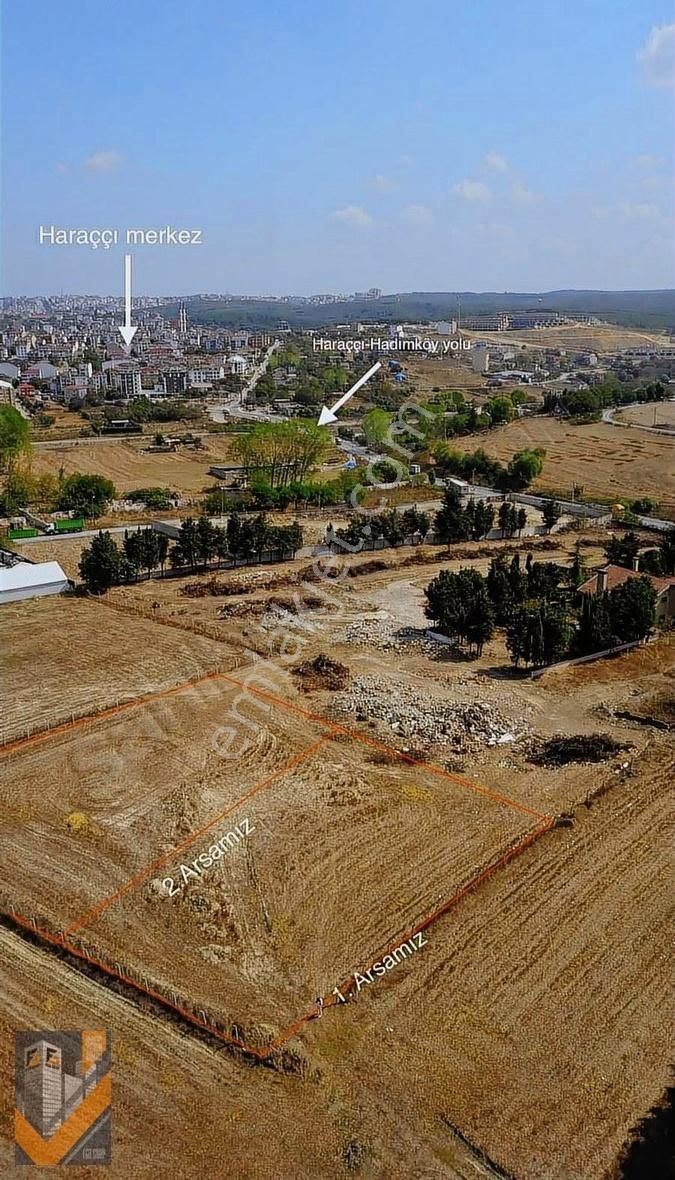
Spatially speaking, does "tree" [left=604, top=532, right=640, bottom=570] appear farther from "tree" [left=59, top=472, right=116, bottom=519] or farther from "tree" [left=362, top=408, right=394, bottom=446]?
"tree" [left=362, top=408, right=394, bottom=446]

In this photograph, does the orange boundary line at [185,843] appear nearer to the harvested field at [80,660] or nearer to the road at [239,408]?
the harvested field at [80,660]

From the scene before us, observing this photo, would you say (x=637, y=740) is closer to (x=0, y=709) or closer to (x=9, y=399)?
(x=0, y=709)

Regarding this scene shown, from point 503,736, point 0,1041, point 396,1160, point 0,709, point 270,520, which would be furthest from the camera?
point 270,520

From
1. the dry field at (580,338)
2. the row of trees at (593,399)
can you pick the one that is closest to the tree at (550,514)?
the row of trees at (593,399)

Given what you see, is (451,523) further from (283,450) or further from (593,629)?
(283,450)

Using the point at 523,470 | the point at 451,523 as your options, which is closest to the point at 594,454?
the point at 523,470

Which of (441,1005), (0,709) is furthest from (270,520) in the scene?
(441,1005)

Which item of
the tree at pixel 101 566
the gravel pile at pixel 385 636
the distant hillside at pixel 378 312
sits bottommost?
the gravel pile at pixel 385 636
